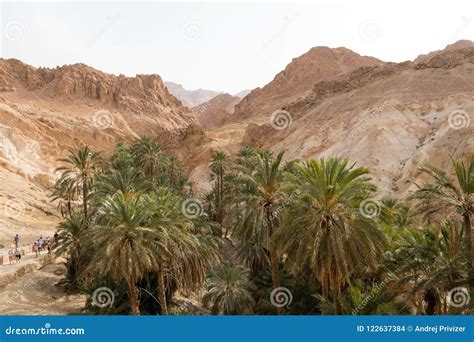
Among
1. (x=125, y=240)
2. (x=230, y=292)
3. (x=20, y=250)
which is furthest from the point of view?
(x=20, y=250)

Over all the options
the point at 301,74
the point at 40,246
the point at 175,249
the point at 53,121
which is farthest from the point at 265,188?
the point at 301,74

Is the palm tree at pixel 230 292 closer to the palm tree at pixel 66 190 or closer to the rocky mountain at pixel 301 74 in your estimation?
the palm tree at pixel 66 190

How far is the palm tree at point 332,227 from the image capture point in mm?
15766

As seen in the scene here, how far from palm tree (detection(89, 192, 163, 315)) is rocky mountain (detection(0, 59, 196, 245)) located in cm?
2791

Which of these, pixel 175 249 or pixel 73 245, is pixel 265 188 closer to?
pixel 175 249

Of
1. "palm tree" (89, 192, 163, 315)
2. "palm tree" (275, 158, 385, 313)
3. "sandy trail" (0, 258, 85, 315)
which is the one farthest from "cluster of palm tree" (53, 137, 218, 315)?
"palm tree" (275, 158, 385, 313)

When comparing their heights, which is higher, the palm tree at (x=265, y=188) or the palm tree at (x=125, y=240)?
the palm tree at (x=265, y=188)

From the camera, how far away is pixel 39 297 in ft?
85.1

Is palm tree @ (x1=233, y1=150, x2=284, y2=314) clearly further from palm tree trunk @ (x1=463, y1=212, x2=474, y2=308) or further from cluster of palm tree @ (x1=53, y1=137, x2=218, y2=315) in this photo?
palm tree trunk @ (x1=463, y1=212, x2=474, y2=308)

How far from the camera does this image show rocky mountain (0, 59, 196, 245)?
57.5 metres

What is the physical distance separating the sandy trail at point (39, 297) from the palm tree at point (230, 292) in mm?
7846

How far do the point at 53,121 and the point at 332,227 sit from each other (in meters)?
110

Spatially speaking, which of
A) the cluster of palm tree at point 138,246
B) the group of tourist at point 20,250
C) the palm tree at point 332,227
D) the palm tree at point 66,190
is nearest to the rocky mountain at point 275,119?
the palm tree at point 66,190

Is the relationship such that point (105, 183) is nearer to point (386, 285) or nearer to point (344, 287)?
point (344, 287)
